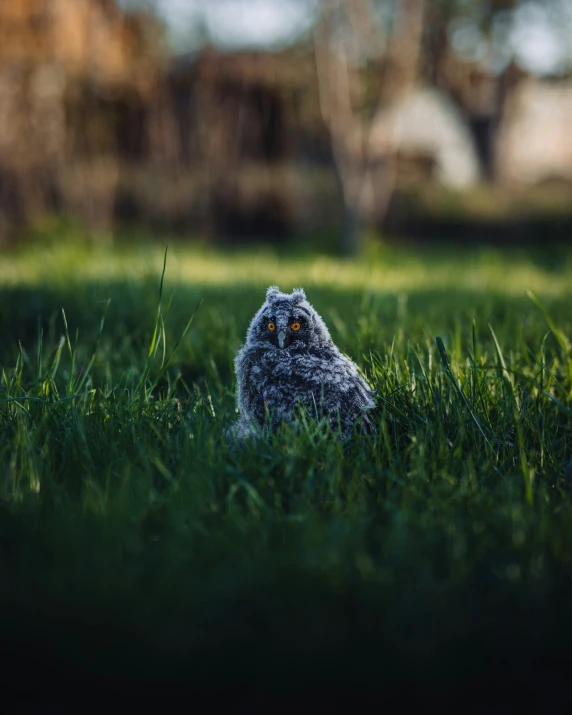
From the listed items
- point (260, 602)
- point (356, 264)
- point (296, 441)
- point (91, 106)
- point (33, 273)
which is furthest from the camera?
point (91, 106)

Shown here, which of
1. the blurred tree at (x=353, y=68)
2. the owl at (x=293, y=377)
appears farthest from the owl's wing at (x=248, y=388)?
the blurred tree at (x=353, y=68)

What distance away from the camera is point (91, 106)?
9.08 metres

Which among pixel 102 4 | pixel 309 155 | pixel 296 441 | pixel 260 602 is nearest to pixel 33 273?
pixel 296 441

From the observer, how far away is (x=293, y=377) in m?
2.09

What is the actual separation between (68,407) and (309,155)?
959cm

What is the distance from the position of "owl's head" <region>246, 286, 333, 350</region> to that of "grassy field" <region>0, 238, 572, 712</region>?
31 centimetres

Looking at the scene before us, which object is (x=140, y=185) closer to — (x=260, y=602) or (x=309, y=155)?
(x=309, y=155)

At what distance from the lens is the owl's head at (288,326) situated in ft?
7.02

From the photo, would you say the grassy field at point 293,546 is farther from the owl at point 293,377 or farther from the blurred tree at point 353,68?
the blurred tree at point 353,68

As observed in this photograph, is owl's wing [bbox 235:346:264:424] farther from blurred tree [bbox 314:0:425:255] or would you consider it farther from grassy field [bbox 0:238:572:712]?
blurred tree [bbox 314:0:425:255]

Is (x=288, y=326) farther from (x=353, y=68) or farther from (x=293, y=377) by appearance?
(x=353, y=68)

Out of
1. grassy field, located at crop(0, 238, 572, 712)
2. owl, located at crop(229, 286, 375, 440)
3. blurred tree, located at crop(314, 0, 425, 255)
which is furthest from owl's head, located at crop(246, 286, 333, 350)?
blurred tree, located at crop(314, 0, 425, 255)

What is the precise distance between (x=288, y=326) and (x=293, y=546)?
0.91 metres

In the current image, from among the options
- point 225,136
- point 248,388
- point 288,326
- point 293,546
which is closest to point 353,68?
point 225,136
